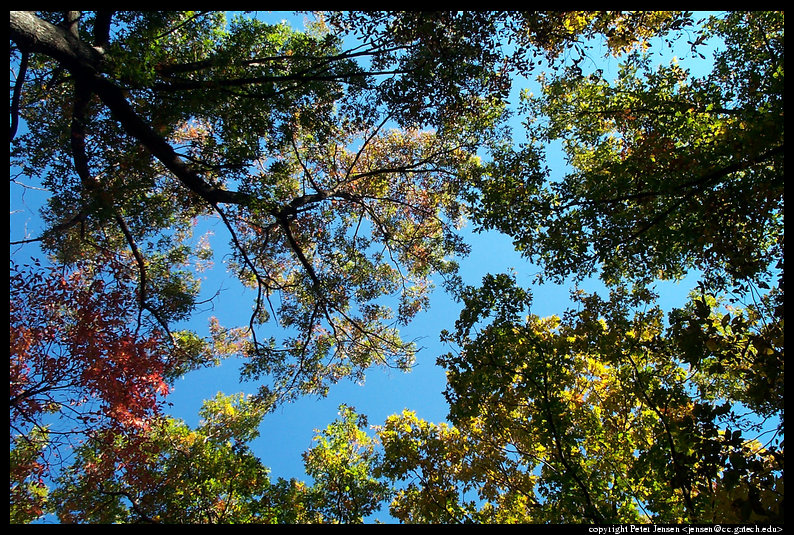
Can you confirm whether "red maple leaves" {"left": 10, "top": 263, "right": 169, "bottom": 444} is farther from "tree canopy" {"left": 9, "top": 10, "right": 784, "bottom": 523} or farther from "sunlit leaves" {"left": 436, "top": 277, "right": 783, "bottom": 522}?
"sunlit leaves" {"left": 436, "top": 277, "right": 783, "bottom": 522}

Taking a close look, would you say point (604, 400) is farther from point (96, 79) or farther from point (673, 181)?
point (96, 79)

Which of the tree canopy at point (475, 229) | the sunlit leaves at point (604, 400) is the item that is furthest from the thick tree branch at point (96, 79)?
the sunlit leaves at point (604, 400)

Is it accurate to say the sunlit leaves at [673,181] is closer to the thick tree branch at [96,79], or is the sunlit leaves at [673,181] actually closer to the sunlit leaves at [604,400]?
the sunlit leaves at [604,400]

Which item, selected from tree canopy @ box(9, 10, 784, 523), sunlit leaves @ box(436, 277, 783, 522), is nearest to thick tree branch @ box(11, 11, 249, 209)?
tree canopy @ box(9, 10, 784, 523)

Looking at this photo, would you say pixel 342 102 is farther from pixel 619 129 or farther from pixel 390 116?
pixel 619 129

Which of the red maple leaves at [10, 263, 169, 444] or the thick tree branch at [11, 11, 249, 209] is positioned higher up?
the thick tree branch at [11, 11, 249, 209]

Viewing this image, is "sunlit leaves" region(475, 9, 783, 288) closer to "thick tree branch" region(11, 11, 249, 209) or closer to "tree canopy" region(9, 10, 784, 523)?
"tree canopy" region(9, 10, 784, 523)

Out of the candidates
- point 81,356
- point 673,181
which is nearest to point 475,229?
point 673,181

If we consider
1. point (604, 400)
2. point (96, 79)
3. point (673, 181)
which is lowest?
point (604, 400)

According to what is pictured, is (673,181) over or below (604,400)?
over

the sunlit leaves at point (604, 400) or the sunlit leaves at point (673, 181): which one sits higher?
the sunlit leaves at point (673, 181)

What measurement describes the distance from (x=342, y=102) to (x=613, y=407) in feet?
24.3

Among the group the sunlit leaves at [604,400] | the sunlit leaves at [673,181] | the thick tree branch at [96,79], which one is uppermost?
the thick tree branch at [96,79]

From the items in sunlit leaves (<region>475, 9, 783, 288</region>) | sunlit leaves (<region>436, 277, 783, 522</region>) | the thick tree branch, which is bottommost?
sunlit leaves (<region>436, 277, 783, 522</region>)
